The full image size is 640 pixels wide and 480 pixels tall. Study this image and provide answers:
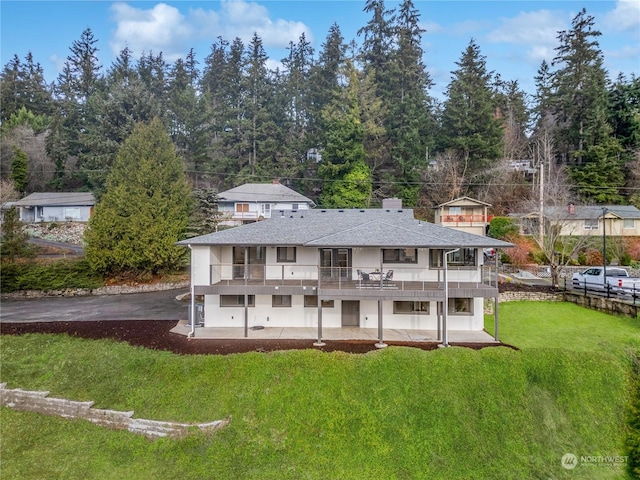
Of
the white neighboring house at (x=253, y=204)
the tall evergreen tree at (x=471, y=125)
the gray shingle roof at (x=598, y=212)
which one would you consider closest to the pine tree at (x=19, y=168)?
the white neighboring house at (x=253, y=204)

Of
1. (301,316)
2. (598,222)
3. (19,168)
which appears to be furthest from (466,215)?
(19,168)

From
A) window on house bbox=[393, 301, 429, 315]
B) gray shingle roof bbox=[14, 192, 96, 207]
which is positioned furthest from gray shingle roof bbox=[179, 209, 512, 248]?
gray shingle roof bbox=[14, 192, 96, 207]

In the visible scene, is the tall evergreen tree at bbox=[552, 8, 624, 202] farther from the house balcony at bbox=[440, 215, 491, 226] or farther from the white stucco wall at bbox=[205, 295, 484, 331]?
the white stucco wall at bbox=[205, 295, 484, 331]

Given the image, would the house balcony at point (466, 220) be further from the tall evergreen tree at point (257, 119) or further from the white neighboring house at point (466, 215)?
the tall evergreen tree at point (257, 119)

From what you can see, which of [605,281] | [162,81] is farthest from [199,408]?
[162,81]

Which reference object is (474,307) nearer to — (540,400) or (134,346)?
(540,400)

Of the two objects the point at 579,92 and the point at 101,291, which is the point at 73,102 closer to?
the point at 101,291
